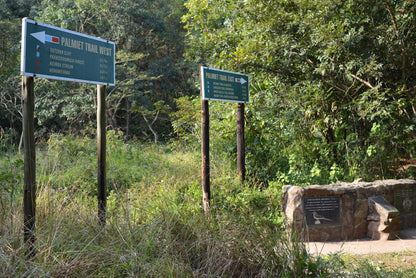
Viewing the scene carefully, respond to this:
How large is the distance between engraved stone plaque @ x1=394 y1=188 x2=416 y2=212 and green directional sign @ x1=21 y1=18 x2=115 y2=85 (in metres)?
5.43

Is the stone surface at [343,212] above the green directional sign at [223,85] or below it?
below

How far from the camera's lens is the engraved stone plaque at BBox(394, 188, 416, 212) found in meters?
6.65

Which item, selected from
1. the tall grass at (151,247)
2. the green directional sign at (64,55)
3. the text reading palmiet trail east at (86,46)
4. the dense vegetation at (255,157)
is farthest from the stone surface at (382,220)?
the text reading palmiet trail east at (86,46)

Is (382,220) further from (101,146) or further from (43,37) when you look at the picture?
(43,37)

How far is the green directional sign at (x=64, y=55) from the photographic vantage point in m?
3.41

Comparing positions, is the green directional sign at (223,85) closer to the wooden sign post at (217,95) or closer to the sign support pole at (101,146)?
the wooden sign post at (217,95)

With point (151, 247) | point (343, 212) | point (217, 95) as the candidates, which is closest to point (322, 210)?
point (343, 212)

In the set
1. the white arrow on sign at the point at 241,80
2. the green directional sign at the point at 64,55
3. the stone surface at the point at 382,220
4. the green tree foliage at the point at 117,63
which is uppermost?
the green tree foliage at the point at 117,63

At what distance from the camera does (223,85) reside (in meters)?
6.31

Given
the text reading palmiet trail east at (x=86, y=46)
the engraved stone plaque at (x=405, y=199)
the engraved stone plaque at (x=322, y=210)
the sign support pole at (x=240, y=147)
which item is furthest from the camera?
the sign support pole at (x=240, y=147)

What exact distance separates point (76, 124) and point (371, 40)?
1649cm

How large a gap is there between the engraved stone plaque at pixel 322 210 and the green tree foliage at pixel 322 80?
1.08 metres

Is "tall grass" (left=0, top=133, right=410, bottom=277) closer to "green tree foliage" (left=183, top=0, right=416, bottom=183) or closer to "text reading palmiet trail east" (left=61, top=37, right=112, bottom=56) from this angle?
"text reading palmiet trail east" (left=61, top=37, right=112, bottom=56)

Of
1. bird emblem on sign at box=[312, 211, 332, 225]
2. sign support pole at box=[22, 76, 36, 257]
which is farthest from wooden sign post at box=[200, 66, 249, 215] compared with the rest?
sign support pole at box=[22, 76, 36, 257]
